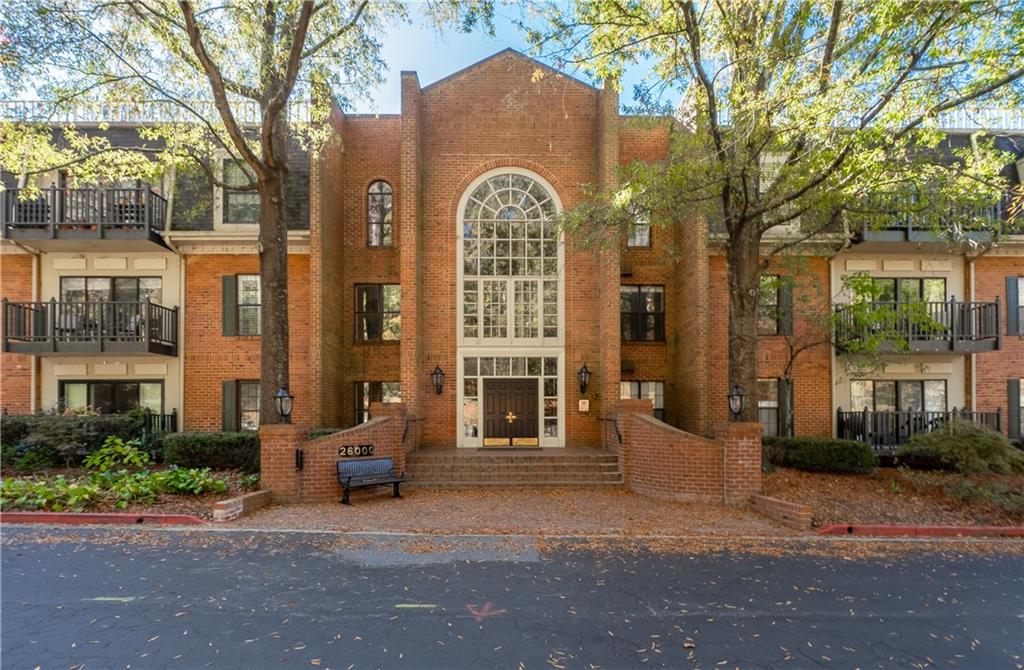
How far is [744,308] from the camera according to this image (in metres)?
10.7

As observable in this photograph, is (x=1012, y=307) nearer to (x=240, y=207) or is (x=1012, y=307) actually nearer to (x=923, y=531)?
(x=923, y=531)

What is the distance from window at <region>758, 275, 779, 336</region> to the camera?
45.9ft

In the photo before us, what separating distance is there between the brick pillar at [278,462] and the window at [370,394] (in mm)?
5692

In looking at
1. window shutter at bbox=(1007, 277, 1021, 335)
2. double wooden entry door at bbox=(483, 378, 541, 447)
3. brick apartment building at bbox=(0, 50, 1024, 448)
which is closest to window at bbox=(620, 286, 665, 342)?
brick apartment building at bbox=(0, 50, 1024, 448)

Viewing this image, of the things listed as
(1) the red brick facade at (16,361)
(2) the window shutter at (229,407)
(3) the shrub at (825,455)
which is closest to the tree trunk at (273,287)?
(2) the window shutter at (229,407)

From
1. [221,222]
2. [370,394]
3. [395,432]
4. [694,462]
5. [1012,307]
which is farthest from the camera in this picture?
[370,394]

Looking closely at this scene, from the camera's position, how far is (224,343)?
15000mm

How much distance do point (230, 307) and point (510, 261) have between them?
8.10 meters

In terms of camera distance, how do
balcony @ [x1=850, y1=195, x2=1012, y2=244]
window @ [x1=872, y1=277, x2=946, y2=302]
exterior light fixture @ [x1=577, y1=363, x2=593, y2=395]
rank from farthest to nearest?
window @ [x1=872, y1=277, x2=946, y2=302] < exterior light fixture @ [x1=577, y1=363, x2=593, y2=395] < balcony @ [x1=850, y1=195, x2=1012, y2=244]

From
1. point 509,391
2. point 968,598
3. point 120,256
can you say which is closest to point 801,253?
point 509,391

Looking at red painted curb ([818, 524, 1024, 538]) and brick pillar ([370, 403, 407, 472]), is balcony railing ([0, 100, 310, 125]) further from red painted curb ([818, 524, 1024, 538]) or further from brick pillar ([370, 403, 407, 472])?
red painted curb ([818, 524, 1024, 538])

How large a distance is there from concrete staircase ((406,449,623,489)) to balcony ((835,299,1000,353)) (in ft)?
24.1

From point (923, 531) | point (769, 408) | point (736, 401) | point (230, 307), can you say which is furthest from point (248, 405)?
point (923, 531)

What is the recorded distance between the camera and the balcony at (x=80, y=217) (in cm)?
1381
